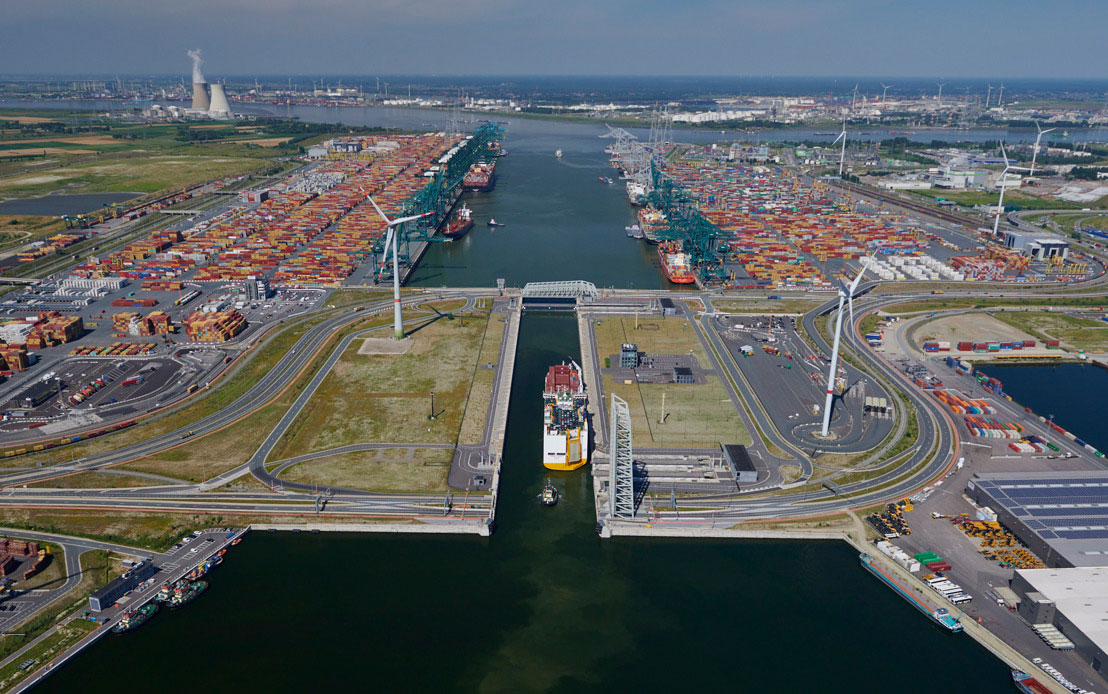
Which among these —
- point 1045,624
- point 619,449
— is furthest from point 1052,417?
point 619,449

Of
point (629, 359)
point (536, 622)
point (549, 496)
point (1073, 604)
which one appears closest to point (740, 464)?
point (549, 496)

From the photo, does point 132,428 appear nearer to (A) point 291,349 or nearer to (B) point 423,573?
(A) point 291,349

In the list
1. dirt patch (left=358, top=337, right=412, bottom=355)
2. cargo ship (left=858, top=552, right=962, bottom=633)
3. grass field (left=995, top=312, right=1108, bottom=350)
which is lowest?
cargo ship (left=858, top=552, right=962, bottom=633)

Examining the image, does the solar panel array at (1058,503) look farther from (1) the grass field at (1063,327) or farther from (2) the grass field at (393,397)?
(2) the grass field at (393,397)

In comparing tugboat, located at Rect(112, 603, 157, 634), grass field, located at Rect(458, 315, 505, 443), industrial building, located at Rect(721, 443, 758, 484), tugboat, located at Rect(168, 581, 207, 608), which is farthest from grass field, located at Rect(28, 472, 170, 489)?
industrial building, located at Rect(721, 443, 758, 484)

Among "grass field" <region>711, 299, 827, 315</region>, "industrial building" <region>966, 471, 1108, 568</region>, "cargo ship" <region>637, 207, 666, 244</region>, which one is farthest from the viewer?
"cargo ship" <region>637, 207, 666, 244</region>

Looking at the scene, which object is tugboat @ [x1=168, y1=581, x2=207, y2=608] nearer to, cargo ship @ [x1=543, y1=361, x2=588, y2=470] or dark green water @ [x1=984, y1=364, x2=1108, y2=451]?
cargo ship @ [x1=543, y1=361, x2=588, y2=470]

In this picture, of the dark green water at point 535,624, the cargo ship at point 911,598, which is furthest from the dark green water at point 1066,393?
the dark green water at point 535,624
